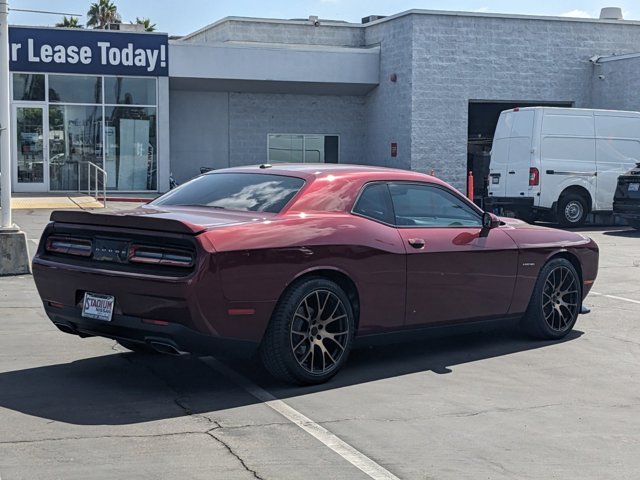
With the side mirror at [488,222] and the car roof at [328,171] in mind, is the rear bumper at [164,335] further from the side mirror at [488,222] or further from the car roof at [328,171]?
the side mirror at [488,222]

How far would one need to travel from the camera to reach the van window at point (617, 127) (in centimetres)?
2052

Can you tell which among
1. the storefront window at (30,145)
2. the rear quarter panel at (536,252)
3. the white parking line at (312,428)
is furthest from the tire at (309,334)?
the storefront window at (30,145)

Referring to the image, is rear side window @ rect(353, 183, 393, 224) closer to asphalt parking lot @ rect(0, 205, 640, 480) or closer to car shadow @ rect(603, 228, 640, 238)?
asphalt parking lot @ rect(0, 205, 640, 480)

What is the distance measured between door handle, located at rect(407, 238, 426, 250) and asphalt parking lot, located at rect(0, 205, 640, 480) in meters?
0.96

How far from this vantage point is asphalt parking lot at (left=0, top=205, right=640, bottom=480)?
4.65 meters

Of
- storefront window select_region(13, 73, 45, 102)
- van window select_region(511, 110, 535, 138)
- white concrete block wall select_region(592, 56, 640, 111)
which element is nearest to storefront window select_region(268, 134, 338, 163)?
storefront window select_region(13, 73, 45, 102)

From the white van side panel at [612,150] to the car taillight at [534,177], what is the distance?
1.80 m

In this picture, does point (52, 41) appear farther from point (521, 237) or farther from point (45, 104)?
point (521, 237)

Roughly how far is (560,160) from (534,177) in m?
Result: 0.76

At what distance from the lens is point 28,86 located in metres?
25.9

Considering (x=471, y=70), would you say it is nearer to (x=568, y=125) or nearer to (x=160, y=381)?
(x=568, y=125)

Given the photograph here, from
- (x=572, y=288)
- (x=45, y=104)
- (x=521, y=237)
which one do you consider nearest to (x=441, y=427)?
(x=521, y=237)

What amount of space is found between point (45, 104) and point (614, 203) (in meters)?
16.3

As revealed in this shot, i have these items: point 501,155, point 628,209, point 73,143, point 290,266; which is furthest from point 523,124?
point 290,266
